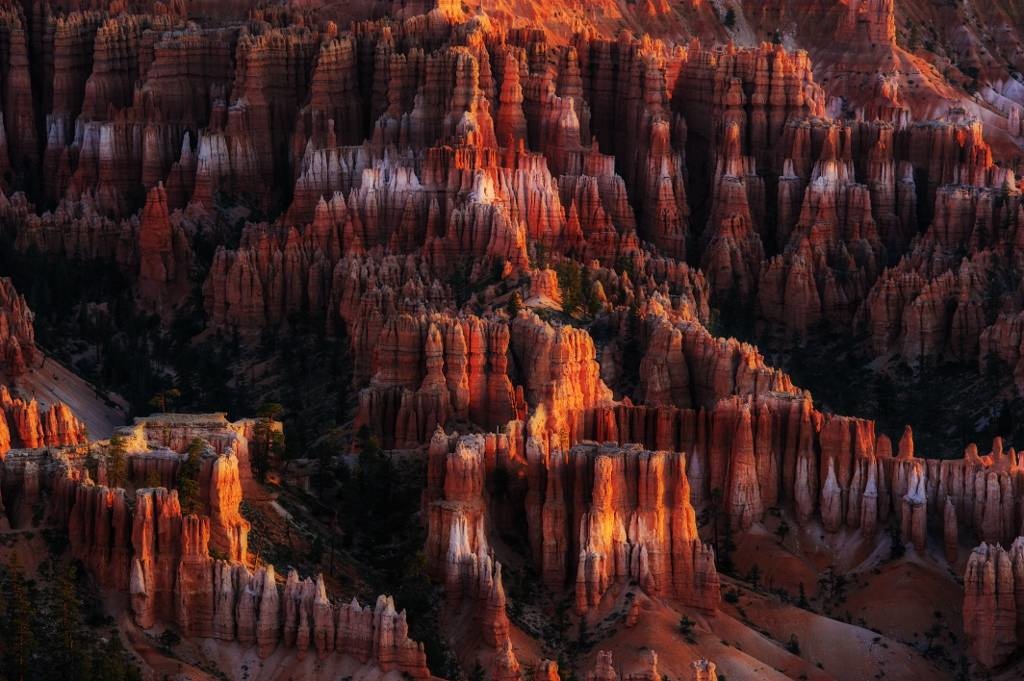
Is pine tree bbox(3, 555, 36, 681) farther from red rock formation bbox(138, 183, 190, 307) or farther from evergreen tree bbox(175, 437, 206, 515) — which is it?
red rock formation bbox(138, 183, 190, 307)

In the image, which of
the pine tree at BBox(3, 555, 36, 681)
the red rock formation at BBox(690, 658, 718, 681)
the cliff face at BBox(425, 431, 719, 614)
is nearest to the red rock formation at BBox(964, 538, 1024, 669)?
the cliff face at BBox(425, 431, 719, 614)

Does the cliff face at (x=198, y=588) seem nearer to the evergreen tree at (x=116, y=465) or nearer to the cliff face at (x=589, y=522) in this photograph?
the evergreen tree at (x=116, y=465)

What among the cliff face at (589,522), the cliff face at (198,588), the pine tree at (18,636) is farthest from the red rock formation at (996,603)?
the pine tree at (18,636)

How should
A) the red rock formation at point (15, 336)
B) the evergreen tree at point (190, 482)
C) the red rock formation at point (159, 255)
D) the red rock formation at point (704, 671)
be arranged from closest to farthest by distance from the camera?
the red rock formation at point (704, 671) → the evergreen tree at point (190, 482) → the red rock formation at point (15, 336) → the red rock formation at point (159, 255)

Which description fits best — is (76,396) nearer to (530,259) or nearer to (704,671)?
(530,259)

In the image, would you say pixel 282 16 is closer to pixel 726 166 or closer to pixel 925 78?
pixel 726 166

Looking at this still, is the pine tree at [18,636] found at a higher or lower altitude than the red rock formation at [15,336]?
lower

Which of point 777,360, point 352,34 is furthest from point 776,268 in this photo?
point 352,34

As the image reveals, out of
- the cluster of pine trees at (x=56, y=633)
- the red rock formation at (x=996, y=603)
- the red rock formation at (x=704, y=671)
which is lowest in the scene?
the red rock formation at (x=996, y=603)
